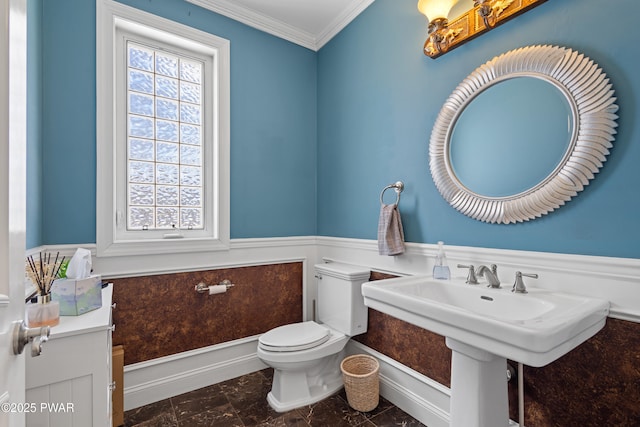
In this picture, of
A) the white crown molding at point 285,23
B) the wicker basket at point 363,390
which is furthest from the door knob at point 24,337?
the white crown molding at point 285,23

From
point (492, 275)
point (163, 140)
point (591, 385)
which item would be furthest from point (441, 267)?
point (163, 140)

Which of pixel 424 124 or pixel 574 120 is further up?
pixel 424 124

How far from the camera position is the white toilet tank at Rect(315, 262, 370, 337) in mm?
1996

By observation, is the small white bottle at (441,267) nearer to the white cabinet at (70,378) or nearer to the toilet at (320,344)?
the toilet at (320,344)

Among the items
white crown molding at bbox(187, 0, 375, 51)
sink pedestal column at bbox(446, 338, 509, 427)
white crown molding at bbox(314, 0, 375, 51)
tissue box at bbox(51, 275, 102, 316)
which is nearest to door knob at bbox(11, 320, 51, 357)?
tissue box at bbox(51, 275, 102, 316)

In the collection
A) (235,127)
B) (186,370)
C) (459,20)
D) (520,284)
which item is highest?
(459,20)

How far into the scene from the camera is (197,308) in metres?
2.08

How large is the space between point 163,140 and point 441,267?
1955mm

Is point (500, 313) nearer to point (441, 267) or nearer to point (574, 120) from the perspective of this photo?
point (441, 267)

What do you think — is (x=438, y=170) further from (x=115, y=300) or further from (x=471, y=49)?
(x=115, y=300)

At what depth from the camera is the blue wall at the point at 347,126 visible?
1109 millimetres

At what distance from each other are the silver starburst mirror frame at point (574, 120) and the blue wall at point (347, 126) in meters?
0.04

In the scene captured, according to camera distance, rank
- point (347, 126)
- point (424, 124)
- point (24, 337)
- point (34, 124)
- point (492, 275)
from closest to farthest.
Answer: point (24, 337) → point (492, 275) → point (34, 124) → point (424, 124) → point (347, 126)

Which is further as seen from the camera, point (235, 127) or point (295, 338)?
point (235, 127)
